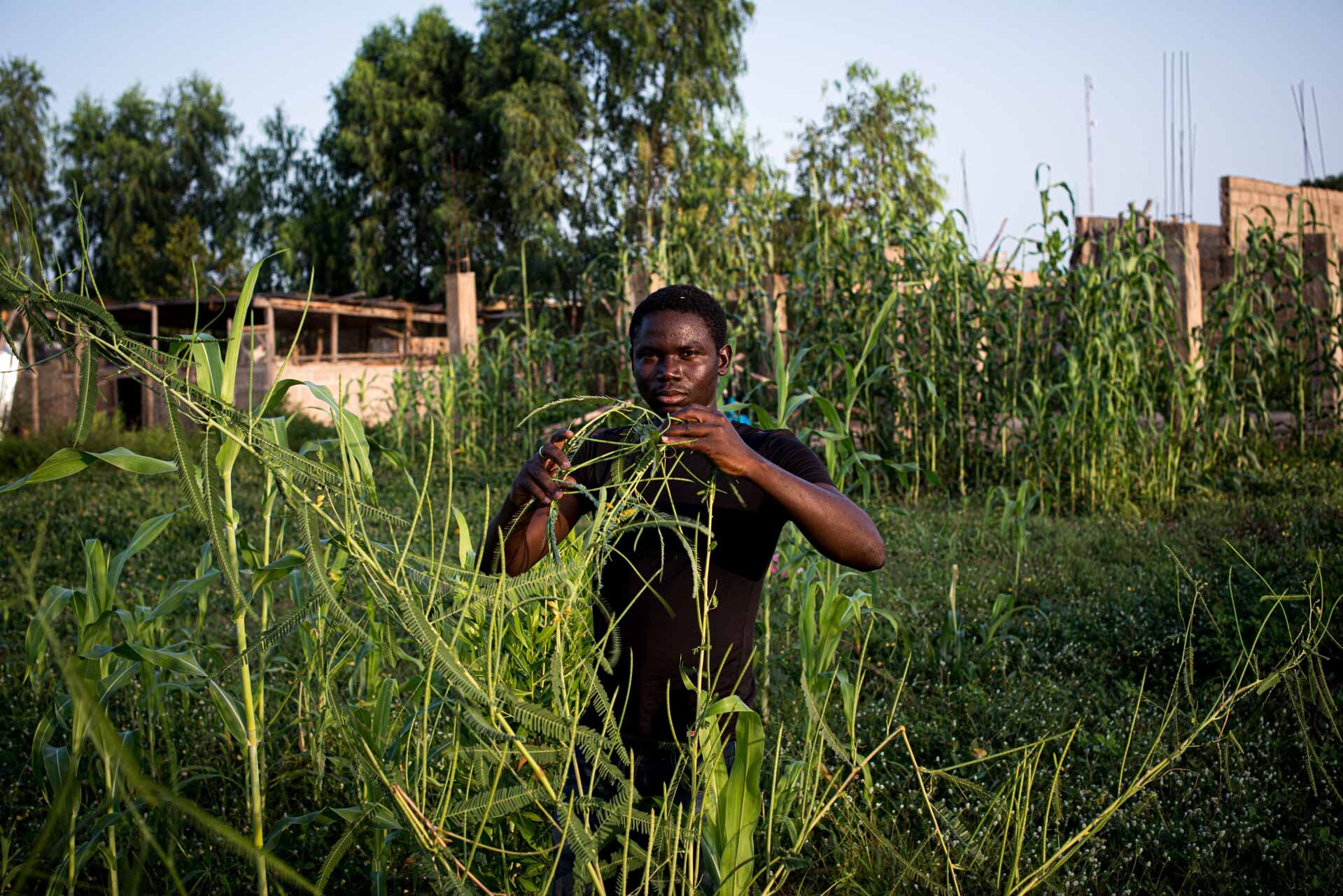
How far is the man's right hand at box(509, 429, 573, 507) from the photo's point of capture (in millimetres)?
1390

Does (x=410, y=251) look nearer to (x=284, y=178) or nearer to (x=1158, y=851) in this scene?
(x=284, y=178)

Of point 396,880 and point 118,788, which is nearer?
point 118,788

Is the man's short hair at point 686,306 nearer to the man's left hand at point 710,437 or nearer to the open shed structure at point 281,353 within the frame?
the man's left hand at point 710,437

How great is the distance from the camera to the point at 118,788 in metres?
1.52

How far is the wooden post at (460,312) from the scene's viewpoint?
8836mm

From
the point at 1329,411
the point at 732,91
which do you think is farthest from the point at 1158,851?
the point at 732,91

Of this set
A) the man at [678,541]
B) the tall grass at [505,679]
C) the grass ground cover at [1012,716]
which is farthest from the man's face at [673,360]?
the grass ground cover at [1012,716]

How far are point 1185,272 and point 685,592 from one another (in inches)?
261

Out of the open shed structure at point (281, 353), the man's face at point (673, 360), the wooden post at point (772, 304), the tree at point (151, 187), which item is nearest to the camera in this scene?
the man's face at point (673, 360)

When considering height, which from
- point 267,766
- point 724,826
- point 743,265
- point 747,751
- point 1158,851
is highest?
point 743,265

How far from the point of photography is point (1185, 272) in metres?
6.83

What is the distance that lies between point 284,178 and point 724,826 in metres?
30.3

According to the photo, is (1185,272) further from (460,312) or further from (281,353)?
(281,353)

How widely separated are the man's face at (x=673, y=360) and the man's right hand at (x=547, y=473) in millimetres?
419
